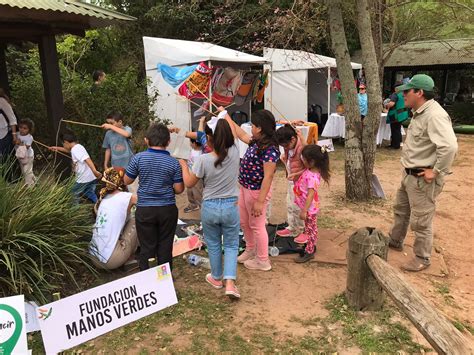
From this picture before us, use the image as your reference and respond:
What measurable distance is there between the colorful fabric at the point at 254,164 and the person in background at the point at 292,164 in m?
0.46

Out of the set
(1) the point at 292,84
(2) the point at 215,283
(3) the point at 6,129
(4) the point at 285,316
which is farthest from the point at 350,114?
(1) the point at 292,84

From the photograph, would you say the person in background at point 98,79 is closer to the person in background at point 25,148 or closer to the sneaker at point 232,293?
the person in background at point 25,148

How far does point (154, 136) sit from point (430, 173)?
94.1 inches

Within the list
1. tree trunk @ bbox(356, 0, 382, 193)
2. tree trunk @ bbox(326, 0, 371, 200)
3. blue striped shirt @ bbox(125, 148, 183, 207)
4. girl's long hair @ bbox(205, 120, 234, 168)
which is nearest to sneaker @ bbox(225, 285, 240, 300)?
blue striped shirt @ bbox(125, 148, 183, 207)

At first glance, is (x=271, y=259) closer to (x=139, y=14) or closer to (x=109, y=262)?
(x=109, y=262)

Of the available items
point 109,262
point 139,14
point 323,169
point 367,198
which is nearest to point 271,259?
point 323,169

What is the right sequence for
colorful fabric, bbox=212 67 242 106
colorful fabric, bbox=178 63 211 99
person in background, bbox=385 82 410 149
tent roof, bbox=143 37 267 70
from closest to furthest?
1. colorful fabric, bbox=178 63 211 99
2. tent roof, bbox=143 37 267 70
3. colorful fabric, bbox=212 67 242 106
4. person in background, bbox=385 82 410 149

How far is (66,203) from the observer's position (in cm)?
356

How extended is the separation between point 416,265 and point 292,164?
1.58 m

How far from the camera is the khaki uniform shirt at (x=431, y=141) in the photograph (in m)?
3.44

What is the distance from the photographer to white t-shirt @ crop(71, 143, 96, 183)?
15.7 ft

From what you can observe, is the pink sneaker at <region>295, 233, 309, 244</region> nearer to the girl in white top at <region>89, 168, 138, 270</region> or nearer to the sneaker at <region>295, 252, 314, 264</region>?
the sneaker at <region>295, 252, 314, 264</region>

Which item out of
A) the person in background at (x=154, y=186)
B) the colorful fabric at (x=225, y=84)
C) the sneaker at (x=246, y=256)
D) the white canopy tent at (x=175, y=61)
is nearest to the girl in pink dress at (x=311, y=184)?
the sneaker at (x=246, y=256)

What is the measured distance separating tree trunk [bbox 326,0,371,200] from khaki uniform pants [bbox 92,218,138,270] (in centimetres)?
340
